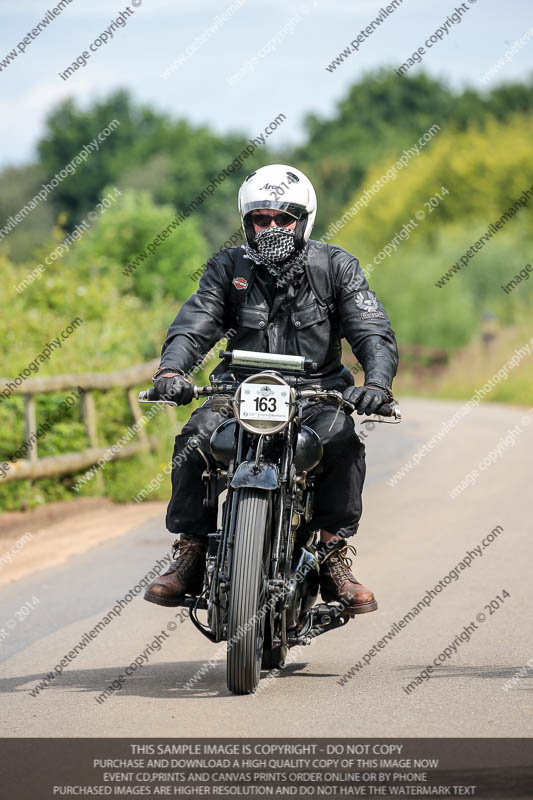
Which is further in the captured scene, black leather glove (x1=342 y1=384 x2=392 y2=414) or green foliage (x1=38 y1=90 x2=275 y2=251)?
green foliage (x1=38 y1=90 x2=275 y2=251)

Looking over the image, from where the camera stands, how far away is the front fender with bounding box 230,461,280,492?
5.46 meters

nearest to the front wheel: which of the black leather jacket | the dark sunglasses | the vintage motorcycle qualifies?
the vintage motorcycle

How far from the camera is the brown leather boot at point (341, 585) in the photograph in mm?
6133

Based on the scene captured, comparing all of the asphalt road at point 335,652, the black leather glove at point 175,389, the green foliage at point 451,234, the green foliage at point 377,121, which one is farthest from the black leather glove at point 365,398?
the green foliage at point 377,121

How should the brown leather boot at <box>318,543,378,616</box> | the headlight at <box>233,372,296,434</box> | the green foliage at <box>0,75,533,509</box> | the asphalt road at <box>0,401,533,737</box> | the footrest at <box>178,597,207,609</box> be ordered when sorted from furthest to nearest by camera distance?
the green foliage at <box>0,75,533,509</box> < the brown leather boot at <box>318,543,378,616</box> < the footrest at <box>178,597,207,609</box> < the headlight at <box>233,372,296,434</box> < the asphalt road at <box>0,401,533,737</box>

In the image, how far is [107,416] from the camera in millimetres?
14250

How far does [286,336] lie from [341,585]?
116 centimetres

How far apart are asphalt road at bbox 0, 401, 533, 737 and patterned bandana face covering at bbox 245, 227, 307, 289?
1.81 meters

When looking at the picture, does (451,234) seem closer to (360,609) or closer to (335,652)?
(335,652)

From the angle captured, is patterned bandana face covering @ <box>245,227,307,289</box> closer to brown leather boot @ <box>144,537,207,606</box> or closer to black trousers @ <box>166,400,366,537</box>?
black trousers @ <box>166,400,366,537</box>

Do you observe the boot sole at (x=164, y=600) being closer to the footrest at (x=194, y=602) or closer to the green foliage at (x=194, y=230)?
the footrest at (x=194, y=602)

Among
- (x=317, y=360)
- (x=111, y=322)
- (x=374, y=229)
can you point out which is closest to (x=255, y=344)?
(x=317, y=360)

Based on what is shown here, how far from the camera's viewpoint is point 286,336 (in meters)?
6.19
